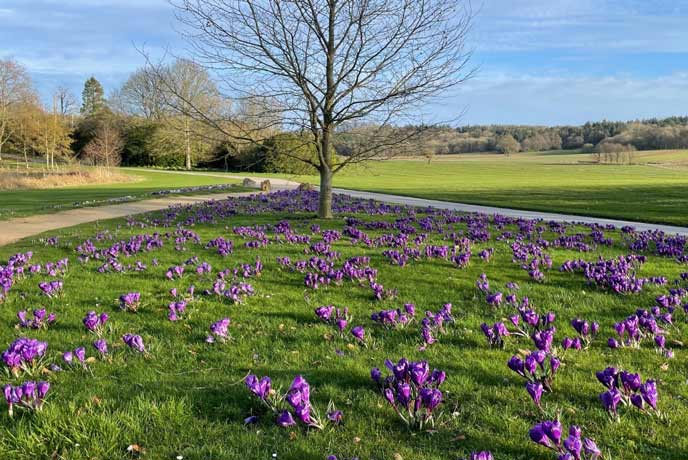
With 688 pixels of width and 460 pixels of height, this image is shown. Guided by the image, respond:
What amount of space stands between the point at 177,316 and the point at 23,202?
23.8 meters

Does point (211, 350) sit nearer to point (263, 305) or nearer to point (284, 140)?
point (263, 305)

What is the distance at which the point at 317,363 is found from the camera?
427 centimetres

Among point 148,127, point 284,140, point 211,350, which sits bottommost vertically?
point 211,350

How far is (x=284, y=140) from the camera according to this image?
1460 centimetres

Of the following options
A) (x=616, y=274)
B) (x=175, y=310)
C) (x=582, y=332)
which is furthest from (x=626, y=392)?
(x=175, y=310)

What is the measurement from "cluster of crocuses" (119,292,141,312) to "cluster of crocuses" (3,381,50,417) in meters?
2.53

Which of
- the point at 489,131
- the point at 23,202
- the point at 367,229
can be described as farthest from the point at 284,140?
the point at 489,131

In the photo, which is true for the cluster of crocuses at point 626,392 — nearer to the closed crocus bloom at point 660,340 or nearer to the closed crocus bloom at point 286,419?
the closed crocus bloom at point 660,340

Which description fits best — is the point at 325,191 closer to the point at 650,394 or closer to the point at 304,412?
the point at 304,412

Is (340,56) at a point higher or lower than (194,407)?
higher

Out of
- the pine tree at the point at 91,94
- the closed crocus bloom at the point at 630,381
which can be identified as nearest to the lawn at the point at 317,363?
the closed crocus bloom at the point at 630,381

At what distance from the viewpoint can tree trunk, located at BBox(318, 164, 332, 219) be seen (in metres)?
14.7

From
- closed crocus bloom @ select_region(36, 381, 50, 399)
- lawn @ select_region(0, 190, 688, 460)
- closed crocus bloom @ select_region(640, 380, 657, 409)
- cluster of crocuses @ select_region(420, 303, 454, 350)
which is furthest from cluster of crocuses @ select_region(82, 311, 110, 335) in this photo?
closed crocus bloom @ select_region(640, 380, 657, 409)

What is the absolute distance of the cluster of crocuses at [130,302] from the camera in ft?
19.0
